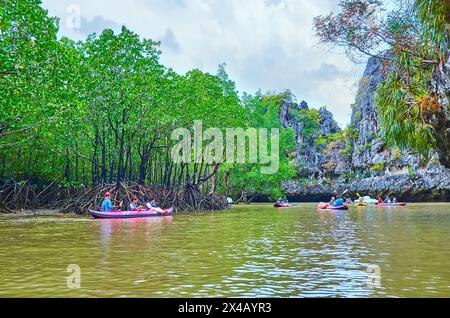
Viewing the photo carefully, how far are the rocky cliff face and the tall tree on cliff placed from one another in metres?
29.1

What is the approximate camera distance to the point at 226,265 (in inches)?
364

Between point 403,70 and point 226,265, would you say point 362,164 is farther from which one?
point 226,265

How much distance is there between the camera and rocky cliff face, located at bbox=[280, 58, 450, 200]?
5328 cm

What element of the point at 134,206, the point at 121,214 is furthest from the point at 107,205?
the point at 134,206

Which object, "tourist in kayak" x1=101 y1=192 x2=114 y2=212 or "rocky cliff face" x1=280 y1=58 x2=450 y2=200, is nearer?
"tourist in kayak" x1=101 y1=192 x2=114 y2=212

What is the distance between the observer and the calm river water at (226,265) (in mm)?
7020

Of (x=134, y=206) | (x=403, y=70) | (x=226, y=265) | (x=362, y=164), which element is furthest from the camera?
(x=362, y=164)

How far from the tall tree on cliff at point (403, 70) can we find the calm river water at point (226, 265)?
4124 millimetres

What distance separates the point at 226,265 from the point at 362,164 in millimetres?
59218

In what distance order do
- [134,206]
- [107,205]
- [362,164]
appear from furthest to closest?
1. [362,164]
2. [134,206]
3. [107,205]

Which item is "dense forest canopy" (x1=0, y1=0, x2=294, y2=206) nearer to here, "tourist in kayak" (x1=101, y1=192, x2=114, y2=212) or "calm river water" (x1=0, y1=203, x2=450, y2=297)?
"tourist in kayak" (x1=101, y1=192, x2=114, y2=212)

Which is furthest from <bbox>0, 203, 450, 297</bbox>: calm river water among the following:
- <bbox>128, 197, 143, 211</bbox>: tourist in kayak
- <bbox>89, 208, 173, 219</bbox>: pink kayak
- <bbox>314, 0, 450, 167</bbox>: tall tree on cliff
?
<bbox>128, 197, 143, 211</bbox>: tourist in kayak

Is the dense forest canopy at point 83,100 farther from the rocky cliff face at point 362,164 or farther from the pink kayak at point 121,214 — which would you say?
the rocky cliff face at point 362,164

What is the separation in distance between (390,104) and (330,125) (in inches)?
2661
